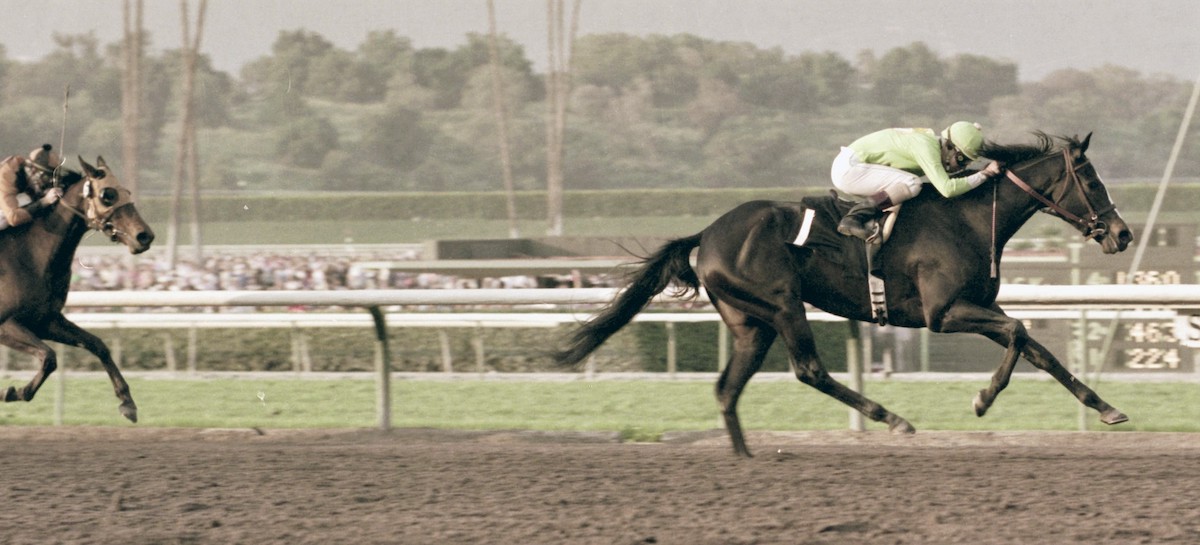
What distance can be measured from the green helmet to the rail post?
235 centimetres

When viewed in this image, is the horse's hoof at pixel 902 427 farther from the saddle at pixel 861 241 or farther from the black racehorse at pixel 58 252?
the black racehorse at pixel 58 252

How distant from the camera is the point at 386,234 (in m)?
40.1

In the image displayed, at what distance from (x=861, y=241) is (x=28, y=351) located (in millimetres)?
3219

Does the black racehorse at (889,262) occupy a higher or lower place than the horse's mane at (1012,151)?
lower

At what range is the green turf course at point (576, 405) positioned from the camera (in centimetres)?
661

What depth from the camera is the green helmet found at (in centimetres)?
533

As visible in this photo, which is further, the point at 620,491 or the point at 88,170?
the point at 88,170

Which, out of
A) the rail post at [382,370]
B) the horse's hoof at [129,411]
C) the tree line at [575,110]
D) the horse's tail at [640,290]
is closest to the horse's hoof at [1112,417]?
the horse's tail at [640,290]

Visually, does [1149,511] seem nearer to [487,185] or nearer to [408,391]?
[408,391]

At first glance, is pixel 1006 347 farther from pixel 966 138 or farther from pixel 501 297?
pixel 501 297

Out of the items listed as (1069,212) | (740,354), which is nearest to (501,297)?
(740,354)

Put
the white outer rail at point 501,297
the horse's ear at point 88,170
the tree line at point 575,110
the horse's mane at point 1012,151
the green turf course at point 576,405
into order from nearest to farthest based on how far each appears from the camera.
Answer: the horse's mane at point 1012,151
the white outer rail at point 501,297
the horse's ear at point 88,170
the green turf course at point 576,405
the tree line at point 575,110

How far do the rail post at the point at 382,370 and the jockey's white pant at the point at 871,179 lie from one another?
1945 millimetres

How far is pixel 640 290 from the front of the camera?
5543mm
